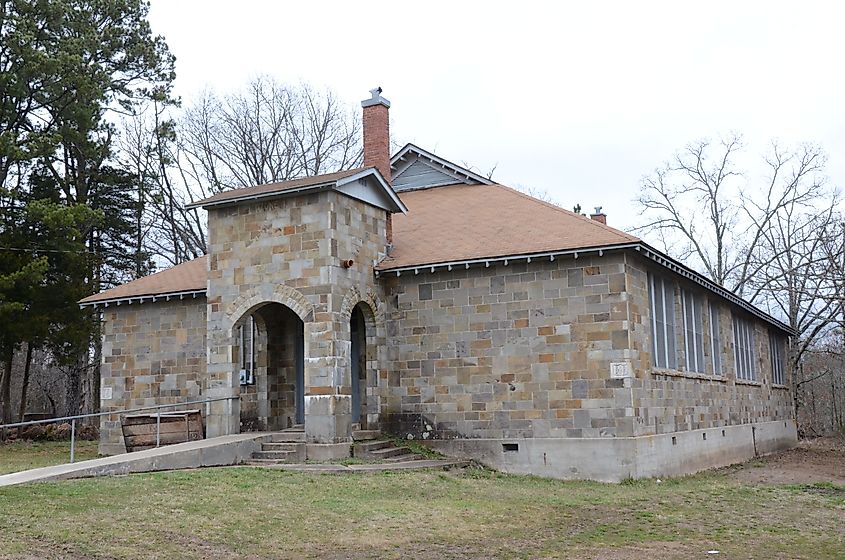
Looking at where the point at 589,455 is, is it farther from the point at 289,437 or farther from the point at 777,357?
the point at 777,357

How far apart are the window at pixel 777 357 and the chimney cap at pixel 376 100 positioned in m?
16.8

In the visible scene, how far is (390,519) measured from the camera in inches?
459

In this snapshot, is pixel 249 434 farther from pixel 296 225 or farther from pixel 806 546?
pixel 806 546

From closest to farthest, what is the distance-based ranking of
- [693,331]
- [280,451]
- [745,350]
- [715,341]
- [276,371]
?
[280,451], [276,371], [693,331], [715,341], [745,350]

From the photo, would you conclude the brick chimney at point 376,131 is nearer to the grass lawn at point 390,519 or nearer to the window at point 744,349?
the grass lawn at point 390,519

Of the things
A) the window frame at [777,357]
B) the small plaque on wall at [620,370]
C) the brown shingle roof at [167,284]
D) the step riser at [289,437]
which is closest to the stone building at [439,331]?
the small plaque on wall at [620,370]

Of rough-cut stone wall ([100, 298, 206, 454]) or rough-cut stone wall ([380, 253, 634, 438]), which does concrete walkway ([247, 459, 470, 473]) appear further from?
rough-cut stone wall ([100, 298, 206, 454])

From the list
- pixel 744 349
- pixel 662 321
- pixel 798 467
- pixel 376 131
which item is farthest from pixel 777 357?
pixel 376 131

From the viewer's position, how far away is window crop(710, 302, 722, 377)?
74.4 feet

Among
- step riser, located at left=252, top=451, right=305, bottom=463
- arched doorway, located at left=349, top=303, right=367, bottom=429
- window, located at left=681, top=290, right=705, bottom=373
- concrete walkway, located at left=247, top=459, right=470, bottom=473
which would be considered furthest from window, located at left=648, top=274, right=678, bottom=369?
step riser, located at left=252, top=451, right=305, bottom=463

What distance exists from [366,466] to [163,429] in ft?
16.3

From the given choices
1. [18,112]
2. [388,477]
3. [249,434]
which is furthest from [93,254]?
[388,477]

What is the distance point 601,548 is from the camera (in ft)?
34.0

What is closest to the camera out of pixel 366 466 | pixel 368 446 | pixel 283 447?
pixel 366 466
